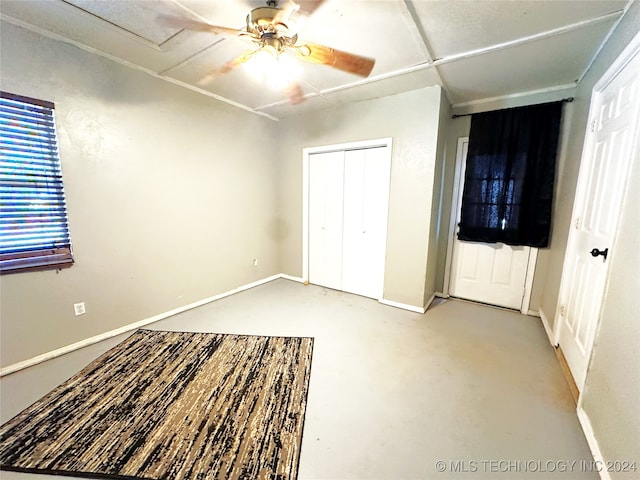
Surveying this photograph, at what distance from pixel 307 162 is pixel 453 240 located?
2.20 meters

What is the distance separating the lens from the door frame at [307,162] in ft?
9.61

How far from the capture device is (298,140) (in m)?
3.56

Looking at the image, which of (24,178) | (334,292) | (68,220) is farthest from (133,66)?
(334,292)

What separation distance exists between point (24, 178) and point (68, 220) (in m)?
0.37

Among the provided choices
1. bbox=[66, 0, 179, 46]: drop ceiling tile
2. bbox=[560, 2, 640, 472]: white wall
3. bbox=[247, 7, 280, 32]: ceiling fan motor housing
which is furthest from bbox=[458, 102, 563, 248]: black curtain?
bbox=[66, 0, 179, 46]: drop ceiling tile

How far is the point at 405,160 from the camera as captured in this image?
9.05 ft

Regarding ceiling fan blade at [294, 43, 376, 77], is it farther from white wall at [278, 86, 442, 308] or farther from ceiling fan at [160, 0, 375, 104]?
white wall at [278, 86, 442, 308]

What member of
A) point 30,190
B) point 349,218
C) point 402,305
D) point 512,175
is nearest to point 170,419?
point 30,190

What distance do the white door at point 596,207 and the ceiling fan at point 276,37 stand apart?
4.94 feet

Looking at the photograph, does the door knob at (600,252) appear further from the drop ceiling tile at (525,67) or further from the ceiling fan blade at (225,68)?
the ceiling fan blade at (225,68)

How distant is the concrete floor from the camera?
126cm

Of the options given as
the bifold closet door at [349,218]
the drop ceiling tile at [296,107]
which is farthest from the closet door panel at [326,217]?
the drop ceiling tile at [296,107]

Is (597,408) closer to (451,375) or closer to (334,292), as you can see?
(451,375)

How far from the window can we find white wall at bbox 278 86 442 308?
2.60 metres
